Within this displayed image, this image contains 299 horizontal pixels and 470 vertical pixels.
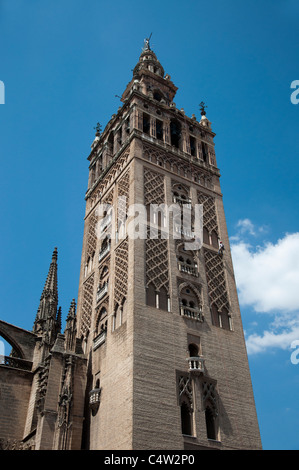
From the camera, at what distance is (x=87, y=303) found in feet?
80.7

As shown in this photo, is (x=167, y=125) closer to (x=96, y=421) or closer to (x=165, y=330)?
(x=165, y=330)

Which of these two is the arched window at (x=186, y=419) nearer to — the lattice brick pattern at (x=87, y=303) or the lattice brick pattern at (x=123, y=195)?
the lattice brick pattern at (x=87, y=303)

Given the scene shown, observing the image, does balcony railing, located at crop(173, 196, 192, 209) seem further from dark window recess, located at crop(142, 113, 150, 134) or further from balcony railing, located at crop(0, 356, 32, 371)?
balcony railing, located at crop(0, 356, 32, 371)

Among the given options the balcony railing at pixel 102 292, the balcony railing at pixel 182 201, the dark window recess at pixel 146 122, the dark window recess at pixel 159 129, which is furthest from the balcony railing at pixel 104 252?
the dark window recess at pixel 159 129

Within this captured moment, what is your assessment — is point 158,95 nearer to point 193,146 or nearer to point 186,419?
point 193,146

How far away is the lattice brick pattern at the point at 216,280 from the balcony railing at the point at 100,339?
16.4 ft

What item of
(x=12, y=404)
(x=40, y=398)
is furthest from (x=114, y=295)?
(x=12, y=404)

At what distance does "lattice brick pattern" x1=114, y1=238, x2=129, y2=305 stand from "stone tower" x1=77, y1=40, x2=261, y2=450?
0.05m

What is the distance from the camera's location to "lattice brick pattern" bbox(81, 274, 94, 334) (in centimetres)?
2377

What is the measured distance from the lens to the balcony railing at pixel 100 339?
2109cm

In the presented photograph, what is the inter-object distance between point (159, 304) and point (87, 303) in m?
5.56

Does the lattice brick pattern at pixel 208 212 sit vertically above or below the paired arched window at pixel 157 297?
above

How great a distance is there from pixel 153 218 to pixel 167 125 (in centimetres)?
801

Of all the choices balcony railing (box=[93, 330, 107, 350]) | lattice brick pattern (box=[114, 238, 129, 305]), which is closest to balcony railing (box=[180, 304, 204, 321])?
lattice brick pattern (box=[114, 238, 129, 305])
